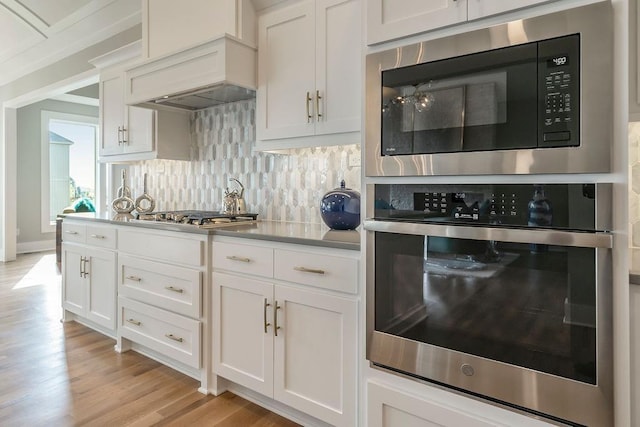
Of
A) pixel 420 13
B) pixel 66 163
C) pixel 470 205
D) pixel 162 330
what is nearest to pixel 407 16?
pixel 420 13

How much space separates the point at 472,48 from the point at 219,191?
2.28m

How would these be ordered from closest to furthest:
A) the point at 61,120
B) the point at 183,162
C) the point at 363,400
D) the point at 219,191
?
1. the point at 363,400
2. the point at 219,191
3. the point at 183,162
4. the point at 61,120

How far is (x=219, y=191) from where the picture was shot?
3.04m

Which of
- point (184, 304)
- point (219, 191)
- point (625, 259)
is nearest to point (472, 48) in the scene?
point (625, 259)

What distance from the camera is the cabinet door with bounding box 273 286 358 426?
5.30 feet

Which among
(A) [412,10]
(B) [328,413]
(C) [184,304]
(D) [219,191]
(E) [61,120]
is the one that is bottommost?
(B) [328,413]

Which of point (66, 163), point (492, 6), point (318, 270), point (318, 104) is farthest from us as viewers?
point (66, 163)

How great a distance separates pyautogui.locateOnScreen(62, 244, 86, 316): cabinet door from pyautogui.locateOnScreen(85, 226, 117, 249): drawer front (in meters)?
0.19

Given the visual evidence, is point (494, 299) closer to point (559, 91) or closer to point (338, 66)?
point (559, 91)

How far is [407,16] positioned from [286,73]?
40.1 inches

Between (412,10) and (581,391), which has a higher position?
(412,10)

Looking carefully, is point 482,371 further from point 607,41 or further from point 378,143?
point 607,41

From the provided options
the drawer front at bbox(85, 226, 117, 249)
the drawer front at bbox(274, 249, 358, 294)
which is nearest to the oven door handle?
the drawer front at bbox(274, 249, 358, 294)

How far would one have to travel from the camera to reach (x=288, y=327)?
1797mm
